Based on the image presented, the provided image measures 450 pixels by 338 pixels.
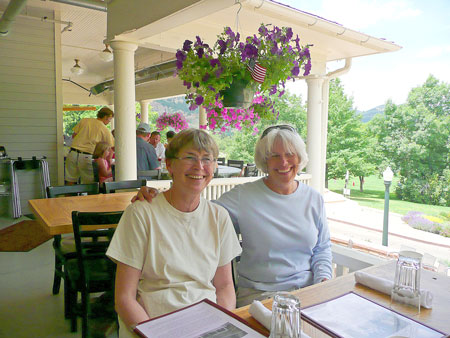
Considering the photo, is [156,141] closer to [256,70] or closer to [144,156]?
[144,156]

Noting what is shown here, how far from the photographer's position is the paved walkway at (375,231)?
347 inches

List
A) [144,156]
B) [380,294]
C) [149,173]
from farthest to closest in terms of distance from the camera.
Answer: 1. [144,156]
2. [149,173]
3. [380,294]

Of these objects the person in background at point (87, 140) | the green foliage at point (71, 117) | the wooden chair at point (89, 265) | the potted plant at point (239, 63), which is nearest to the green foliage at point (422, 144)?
the person in background at point (87, 140)

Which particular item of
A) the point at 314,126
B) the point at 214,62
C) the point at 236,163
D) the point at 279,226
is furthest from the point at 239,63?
the point at 236,163

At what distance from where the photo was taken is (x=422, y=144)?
17.9 metres

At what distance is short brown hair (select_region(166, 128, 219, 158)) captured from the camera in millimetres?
1327

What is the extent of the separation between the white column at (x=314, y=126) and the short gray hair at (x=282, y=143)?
4.09 meters

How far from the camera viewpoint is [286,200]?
1656 millimetres

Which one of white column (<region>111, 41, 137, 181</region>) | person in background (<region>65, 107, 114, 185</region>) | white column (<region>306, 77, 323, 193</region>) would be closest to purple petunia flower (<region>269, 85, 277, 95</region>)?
white column (<region>111, 41, 137, 181</region>)

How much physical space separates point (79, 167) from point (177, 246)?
4790mm

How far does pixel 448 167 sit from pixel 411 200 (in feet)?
7.59

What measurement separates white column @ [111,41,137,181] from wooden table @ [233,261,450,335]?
3.29m

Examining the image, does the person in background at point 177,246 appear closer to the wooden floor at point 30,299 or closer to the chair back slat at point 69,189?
the wooden floor at point 30,299

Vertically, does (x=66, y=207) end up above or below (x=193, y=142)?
below
